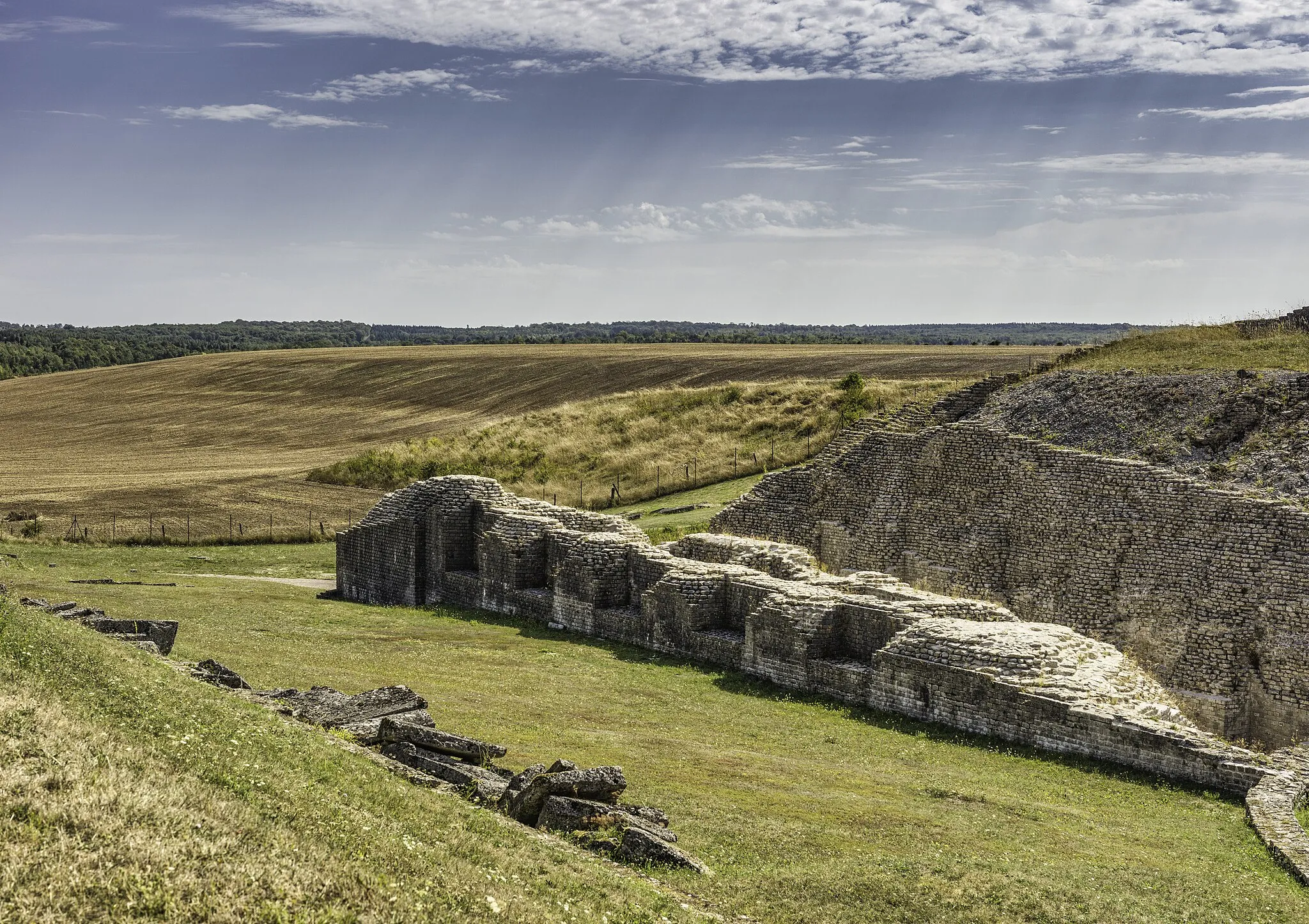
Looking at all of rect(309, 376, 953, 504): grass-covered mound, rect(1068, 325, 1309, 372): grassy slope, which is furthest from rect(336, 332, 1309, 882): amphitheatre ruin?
rect(309, 376, 953, 504): grass-covered mound

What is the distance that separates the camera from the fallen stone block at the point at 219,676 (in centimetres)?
1352

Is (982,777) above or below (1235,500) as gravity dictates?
below

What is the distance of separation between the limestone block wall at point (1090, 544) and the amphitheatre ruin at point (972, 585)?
39 mm

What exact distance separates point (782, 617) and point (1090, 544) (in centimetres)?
676

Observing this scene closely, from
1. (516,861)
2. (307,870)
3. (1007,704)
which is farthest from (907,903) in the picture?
(1007,704)

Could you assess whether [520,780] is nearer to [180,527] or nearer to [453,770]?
[453,770]

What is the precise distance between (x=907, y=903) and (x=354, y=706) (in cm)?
665

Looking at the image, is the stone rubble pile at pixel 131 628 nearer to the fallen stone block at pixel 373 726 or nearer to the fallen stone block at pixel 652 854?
the fallen stone block at pixel 373 726

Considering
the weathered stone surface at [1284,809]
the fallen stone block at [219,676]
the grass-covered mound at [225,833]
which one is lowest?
the weathered stone surface at [1284,809]

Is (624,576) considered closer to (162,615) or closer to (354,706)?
(162,615)

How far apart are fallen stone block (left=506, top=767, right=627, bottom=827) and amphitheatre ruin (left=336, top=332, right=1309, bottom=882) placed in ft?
19.9

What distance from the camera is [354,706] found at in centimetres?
1301

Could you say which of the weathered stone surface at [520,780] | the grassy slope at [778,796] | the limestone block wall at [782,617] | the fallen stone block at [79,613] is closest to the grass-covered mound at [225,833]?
the grassy slope at [778,796]

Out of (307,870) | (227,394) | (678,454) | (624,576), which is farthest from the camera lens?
(227,394)
